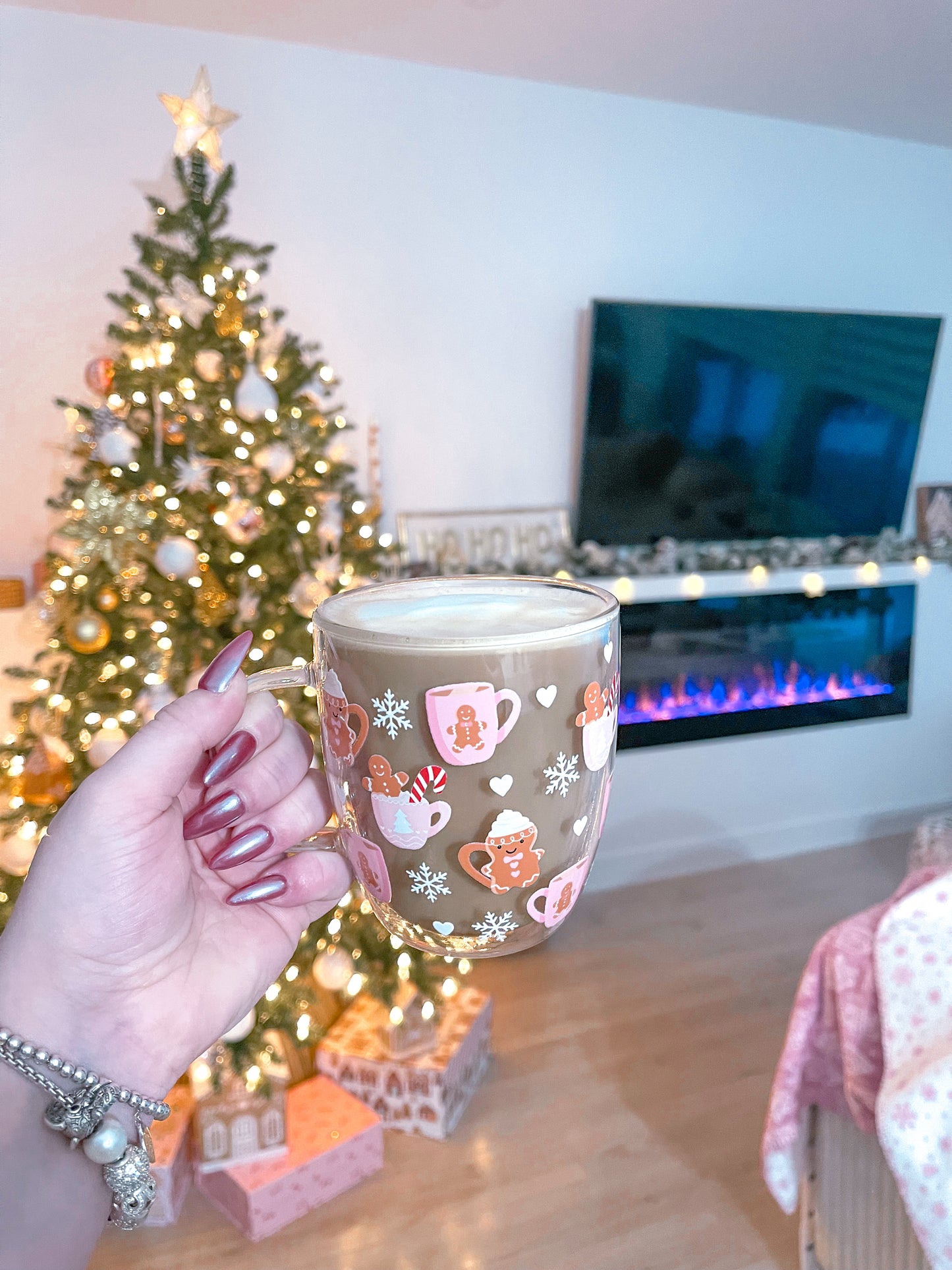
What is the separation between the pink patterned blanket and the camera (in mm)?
1381

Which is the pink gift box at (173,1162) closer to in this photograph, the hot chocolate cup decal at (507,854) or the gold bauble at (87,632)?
the gold bauble at (87,632)

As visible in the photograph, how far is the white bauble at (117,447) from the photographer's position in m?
1.87

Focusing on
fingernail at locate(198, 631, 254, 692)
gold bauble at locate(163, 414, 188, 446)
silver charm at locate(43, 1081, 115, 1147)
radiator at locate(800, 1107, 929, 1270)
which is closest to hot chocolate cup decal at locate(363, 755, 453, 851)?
fingernail at locate(198, 631, 254, 692)

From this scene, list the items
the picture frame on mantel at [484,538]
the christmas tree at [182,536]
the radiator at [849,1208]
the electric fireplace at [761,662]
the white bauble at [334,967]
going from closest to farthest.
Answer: the radiator at [849,1208] → the christmas tree at [182,536] → the white bauble at [334,967] → the picture frame on mantel at [484,538] → the electric fireplace at [761,662]

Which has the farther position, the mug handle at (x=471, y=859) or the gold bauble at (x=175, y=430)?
the gold bauble at (x=175, y=430)

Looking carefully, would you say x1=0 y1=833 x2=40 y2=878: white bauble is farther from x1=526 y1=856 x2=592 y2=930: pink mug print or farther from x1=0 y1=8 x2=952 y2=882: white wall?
x1=526 y1=856 x2=592 y2=930: pink mug print

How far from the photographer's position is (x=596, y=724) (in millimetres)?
583

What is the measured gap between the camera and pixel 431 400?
2969 mm

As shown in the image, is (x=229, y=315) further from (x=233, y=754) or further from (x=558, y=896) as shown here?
(x=558, y=896)

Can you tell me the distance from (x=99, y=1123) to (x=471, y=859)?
40 centimetres

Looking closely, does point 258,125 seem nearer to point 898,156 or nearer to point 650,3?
point 650,3

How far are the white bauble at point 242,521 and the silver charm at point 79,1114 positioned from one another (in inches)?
52.9

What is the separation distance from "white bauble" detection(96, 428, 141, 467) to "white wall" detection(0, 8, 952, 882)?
2.51ft

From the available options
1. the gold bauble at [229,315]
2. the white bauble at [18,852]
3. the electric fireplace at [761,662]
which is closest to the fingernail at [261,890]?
the white bauble at [18,852]
